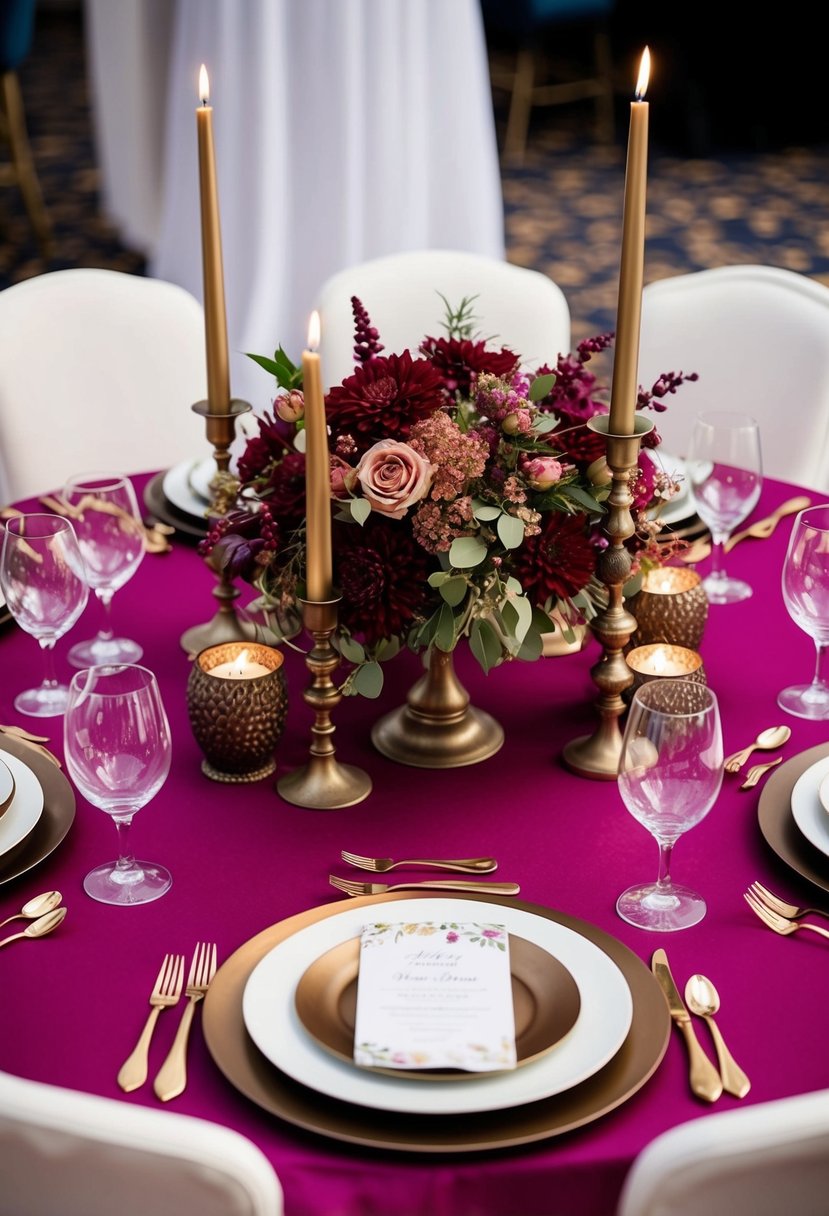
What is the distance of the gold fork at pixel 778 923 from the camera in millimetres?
1155

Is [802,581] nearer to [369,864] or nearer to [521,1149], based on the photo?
[369,864]

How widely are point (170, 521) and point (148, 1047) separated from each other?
98 cm

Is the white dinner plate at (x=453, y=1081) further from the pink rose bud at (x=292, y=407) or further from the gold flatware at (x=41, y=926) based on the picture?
the pink rose bud at (x=292, y=407)

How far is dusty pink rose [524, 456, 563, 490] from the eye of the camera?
4.12 feet

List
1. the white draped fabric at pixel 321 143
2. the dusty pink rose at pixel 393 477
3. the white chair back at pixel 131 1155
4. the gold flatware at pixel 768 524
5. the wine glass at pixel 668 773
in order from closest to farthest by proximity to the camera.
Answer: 1. the white chair back at pixel 131 1155
2. the wine glass at pixel 668 773
3. the dusty pink rose at pixel 393 477
4. the gold flatware at pixel 768 524
5. the white draped fabric at pixel 321 143

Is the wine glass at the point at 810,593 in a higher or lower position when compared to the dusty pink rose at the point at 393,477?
lower

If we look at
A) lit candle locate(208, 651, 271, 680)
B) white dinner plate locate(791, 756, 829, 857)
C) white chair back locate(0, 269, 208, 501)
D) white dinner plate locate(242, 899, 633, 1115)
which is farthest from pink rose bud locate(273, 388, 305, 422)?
white chair back locate(0, 269, 208, 501)

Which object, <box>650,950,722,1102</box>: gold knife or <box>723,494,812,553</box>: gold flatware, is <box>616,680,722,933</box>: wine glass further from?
<box>723,494,812,553</box>: gold flatware

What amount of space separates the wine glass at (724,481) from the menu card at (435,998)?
0.75 metres

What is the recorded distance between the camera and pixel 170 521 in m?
1.91

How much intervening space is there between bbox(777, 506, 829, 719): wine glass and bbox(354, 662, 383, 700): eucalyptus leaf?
0.45 metres

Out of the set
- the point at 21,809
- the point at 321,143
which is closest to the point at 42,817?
the point at 21,809

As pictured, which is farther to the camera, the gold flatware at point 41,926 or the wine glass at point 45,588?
the wine glass at point 45,588

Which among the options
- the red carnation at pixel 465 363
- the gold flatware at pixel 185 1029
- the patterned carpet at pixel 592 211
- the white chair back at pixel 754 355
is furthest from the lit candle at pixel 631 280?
the patterned carpet at pixel 592 211
